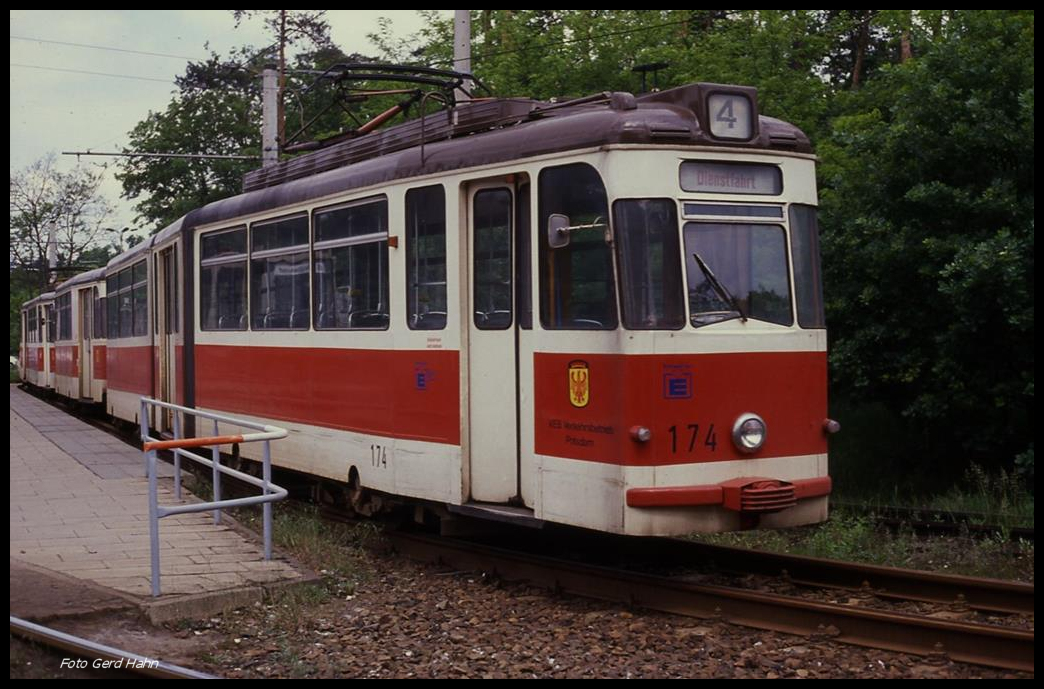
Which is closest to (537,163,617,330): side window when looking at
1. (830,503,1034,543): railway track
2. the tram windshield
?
the tram windshield

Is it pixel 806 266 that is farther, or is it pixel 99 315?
pixel 99 315

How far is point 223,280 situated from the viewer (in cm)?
1296

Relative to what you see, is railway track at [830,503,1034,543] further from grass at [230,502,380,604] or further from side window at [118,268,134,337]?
side window at [118,268,134,337]

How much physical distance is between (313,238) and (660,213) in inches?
154

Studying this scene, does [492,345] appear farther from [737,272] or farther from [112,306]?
[112,306]

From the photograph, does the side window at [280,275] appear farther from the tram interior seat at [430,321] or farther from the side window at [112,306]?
the side window at [112,306]

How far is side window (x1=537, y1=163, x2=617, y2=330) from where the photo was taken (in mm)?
7965

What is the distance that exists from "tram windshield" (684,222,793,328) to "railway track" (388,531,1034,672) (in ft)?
5.47

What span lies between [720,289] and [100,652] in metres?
4.16

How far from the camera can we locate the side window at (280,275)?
11117mm

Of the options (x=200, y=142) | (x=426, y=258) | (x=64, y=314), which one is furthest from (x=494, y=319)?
(x=200, y=142)

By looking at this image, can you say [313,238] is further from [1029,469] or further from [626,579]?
[1029,469]
